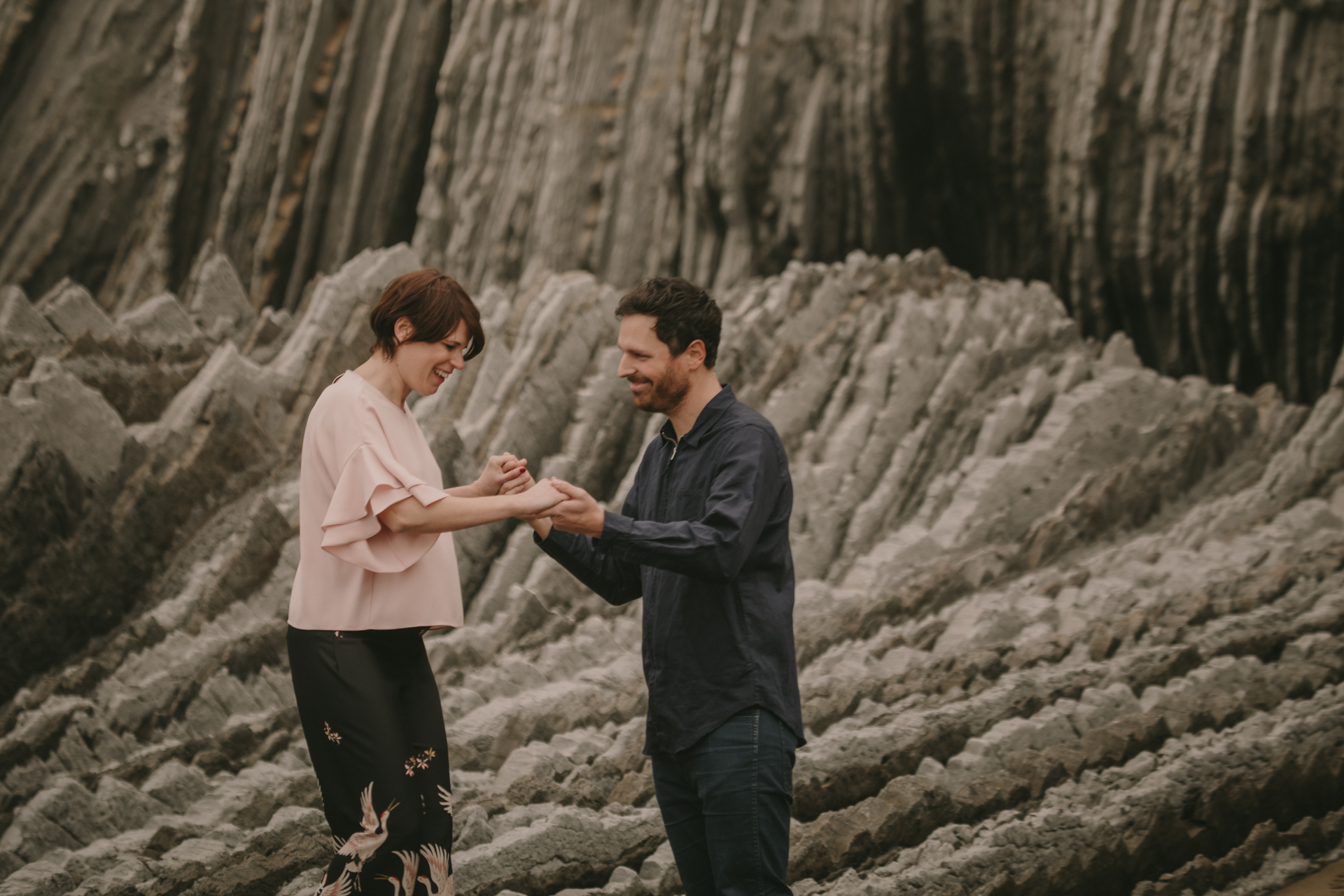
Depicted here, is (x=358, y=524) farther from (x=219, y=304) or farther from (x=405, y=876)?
(x=219, y=304)

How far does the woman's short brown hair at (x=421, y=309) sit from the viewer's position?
281cm

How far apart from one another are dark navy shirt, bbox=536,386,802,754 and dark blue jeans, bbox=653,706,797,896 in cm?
4

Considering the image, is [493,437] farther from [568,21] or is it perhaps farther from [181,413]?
[568,21]

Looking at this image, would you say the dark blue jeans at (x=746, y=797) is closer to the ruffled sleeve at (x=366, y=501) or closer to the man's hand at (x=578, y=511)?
the man's hand at (x=578, y=511)

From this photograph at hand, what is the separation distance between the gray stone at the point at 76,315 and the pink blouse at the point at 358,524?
5.59m

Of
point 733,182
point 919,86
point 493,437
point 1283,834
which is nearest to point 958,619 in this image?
point 1283,834

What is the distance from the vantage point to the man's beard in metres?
→ 2.94

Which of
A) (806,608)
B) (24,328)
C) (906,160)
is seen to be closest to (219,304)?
(24,328)

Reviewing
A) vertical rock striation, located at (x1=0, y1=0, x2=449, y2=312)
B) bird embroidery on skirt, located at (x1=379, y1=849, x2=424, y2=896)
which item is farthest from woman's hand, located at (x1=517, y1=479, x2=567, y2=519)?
vertical rock striation, located at (x1=0, y1=0, x2=449, y2=312)

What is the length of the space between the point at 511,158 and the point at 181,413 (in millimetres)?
6712

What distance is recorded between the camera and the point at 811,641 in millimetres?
6273

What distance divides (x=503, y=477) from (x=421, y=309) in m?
0.50

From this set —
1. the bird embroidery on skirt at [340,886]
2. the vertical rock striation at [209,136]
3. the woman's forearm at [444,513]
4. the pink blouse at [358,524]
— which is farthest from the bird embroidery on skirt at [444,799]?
the vertical rock striation at [209,136]

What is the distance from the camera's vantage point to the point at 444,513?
2.68 meters
